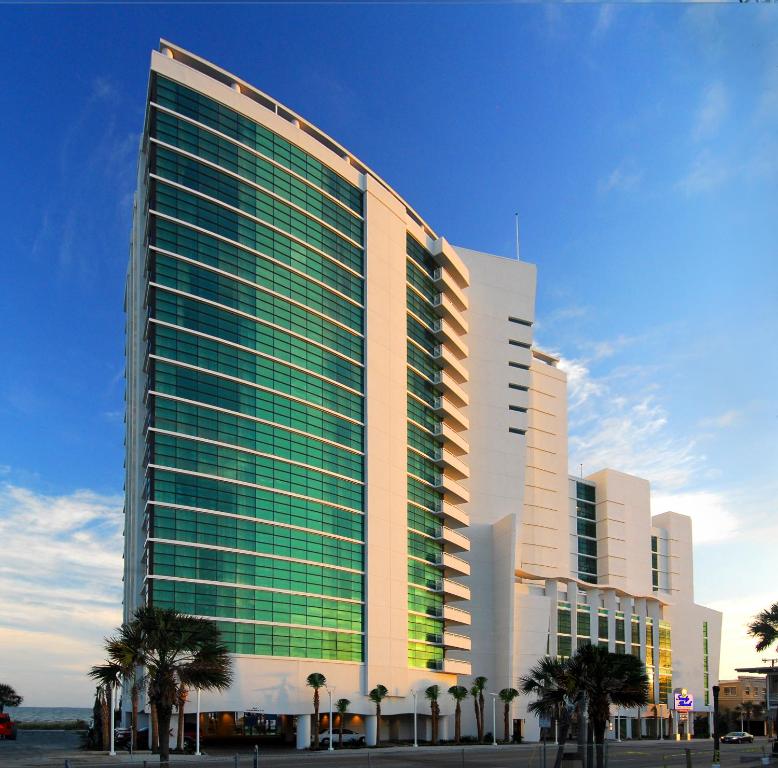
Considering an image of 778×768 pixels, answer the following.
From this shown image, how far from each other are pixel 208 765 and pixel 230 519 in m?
32.8

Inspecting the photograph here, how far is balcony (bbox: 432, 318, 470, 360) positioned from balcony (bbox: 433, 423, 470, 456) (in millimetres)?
10044

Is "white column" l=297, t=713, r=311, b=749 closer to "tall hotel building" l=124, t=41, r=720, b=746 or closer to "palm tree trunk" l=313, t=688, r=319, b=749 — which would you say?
"tall hotel building" l=124, t=41, r=720, b=746

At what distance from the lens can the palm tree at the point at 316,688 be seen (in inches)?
3248

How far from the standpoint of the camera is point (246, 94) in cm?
9769

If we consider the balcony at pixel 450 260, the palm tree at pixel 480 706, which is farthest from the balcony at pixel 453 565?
the balcony at pixel 450 260

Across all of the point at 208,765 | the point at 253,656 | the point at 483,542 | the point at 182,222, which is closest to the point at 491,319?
the point at 483,542

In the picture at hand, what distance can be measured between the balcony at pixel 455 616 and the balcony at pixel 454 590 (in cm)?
145

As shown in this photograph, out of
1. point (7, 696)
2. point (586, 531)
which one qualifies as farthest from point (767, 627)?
point (7, 696)

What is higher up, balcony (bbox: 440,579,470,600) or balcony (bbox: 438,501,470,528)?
balcony (bbox: 438,501,470,528)

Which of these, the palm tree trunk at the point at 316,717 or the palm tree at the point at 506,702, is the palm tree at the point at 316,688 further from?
the palm tree at the point at 506,702

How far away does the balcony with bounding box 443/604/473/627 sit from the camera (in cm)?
10812

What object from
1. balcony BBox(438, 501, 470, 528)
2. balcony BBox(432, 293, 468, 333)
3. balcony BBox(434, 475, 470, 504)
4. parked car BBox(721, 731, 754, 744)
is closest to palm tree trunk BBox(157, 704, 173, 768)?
balcony BBox(438, 501, 470, 528)

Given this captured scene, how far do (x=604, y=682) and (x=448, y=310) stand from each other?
255ft

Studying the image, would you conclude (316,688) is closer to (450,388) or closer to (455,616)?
(455,616)
